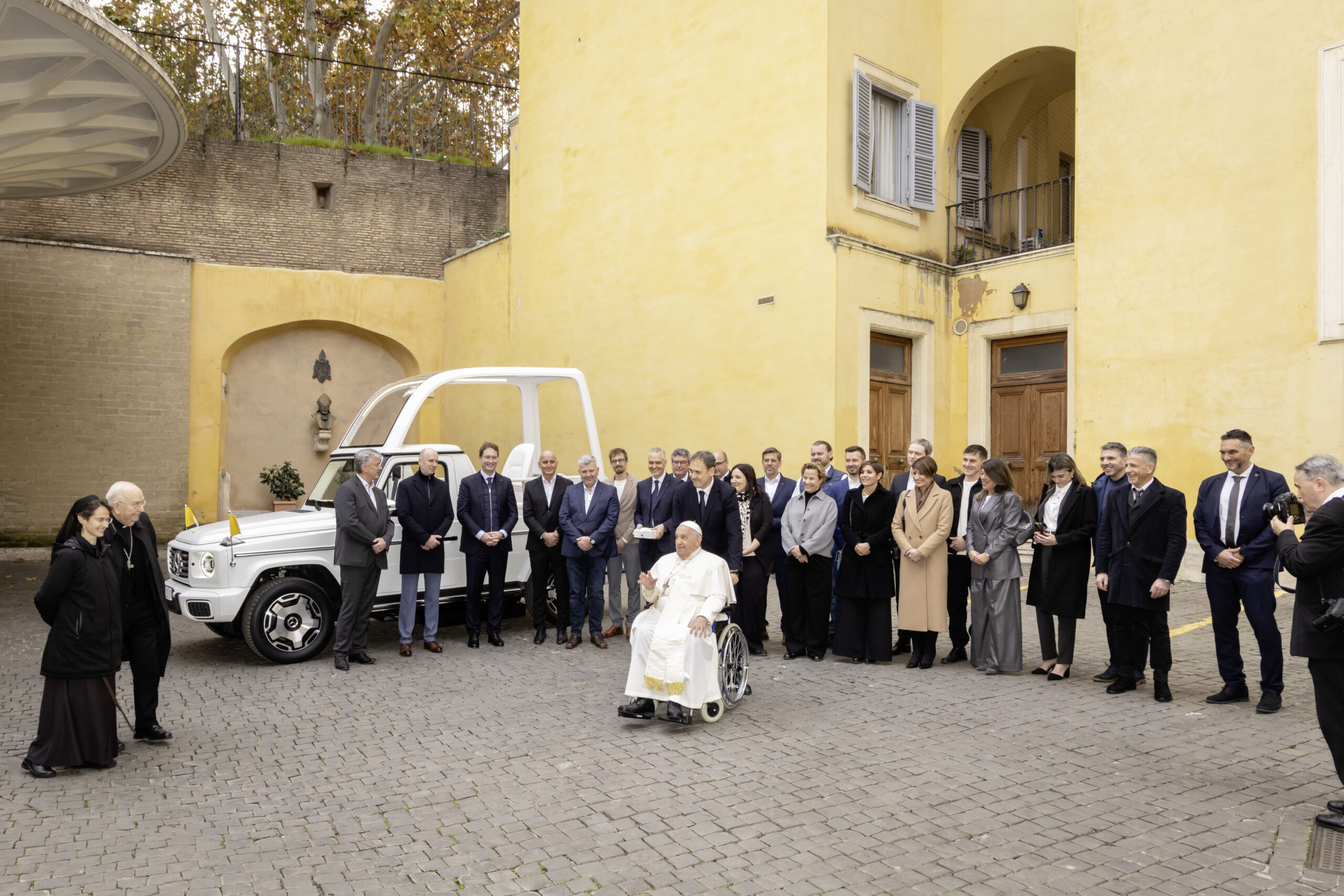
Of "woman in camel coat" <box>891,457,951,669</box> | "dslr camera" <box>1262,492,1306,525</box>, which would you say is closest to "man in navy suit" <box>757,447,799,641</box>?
"woman in camel coat" <box>891,457,951,669</box>

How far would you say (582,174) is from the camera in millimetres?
16656

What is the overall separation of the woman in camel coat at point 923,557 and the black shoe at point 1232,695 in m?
1.94

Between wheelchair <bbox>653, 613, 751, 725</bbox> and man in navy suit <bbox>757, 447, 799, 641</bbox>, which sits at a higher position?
man in navy suit <bbox>757, 447, 799, 641</bbox>

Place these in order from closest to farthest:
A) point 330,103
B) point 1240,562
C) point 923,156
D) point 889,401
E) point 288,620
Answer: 1. point 1240,562
2. point 288,620
3. point 889,401
4. point 923,156
5. point 330,103

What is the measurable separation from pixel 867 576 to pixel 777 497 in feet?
4.51

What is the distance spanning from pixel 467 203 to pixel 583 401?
1132 cm

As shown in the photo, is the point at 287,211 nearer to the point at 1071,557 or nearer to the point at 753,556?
the point at 753,556

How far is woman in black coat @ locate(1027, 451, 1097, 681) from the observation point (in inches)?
289

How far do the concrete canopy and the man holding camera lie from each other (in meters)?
10.0

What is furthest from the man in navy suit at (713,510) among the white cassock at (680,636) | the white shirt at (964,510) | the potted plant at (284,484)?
the potted plant at (284,484)

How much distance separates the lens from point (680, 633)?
623cm

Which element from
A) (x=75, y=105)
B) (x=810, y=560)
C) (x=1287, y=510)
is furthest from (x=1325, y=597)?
(x=75, y=105)

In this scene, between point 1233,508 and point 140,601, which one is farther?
point 1233,508

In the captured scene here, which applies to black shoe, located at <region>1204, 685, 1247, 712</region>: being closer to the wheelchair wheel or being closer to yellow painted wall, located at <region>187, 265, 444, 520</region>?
the wheelchair wheel
